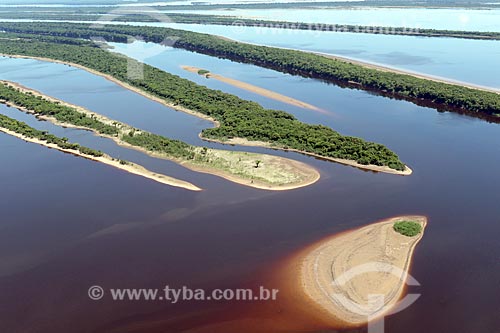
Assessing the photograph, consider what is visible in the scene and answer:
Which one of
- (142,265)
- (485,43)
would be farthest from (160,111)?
(485,43)

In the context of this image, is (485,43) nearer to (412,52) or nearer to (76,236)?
(412,52)

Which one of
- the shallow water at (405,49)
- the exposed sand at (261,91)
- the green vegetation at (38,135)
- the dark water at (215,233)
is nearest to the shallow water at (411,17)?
the shallow water at (405,49)

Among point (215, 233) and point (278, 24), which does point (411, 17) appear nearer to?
point (278, 24)

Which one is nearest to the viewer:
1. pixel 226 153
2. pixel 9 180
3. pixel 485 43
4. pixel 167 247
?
pixel 167 247

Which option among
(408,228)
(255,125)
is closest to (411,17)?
(255,125)

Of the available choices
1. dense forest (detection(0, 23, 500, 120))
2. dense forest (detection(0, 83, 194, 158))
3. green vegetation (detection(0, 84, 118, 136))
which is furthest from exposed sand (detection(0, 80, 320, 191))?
dense forest (detection(0, 23, 500, 120))

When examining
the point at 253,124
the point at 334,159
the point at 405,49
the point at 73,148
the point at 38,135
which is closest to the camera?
the point at 334,159

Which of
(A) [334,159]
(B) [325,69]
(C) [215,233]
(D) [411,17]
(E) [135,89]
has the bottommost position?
(C) [215,233]
